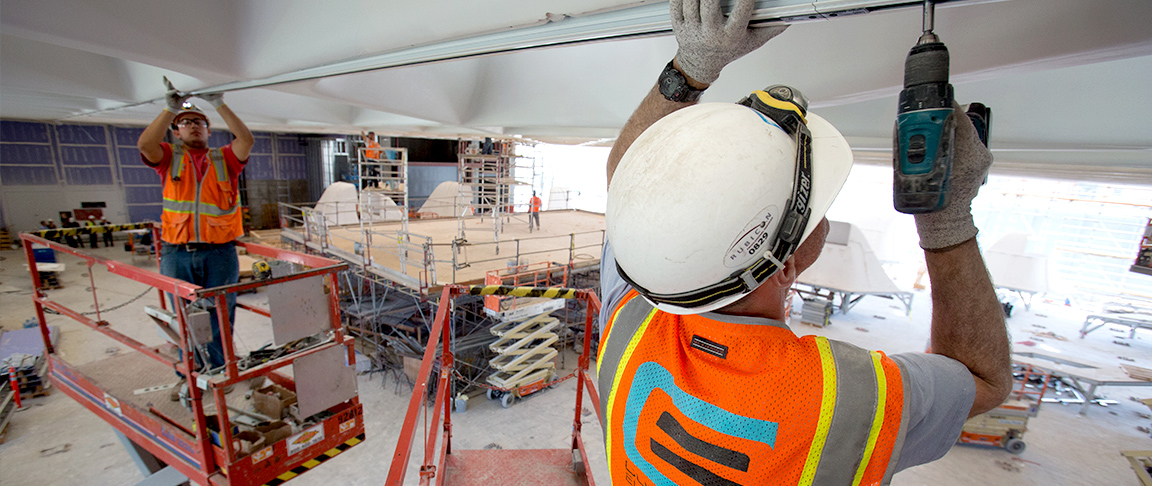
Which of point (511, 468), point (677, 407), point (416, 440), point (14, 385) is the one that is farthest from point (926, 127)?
point (14, 385)

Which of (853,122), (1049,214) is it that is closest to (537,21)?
(853,122)

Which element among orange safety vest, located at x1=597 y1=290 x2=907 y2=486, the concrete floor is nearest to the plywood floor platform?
the concrete floor

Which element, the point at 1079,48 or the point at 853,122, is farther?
the point at 853,122

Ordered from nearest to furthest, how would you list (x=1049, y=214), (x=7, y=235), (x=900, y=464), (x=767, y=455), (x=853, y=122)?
1. (x=767, y=455)
2. (x=900, y=464)
3. (x=853, y=122)
4. (x=7, y=235)
5. (x=1049, y=214)

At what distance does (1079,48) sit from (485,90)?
11.6 feet

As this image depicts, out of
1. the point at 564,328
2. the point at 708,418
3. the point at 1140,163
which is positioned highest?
the point at 1140,163

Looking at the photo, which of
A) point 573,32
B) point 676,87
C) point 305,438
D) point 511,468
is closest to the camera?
point 676,87

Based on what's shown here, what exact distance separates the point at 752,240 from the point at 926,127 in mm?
394

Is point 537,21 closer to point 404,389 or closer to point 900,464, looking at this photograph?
point 900,464

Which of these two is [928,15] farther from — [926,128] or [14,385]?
[14,385]

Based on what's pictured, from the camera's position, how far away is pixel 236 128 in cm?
391

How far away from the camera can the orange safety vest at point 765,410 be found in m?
0.93

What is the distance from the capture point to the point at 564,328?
9.62 m

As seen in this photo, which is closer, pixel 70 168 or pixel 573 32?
pixel 573 32
